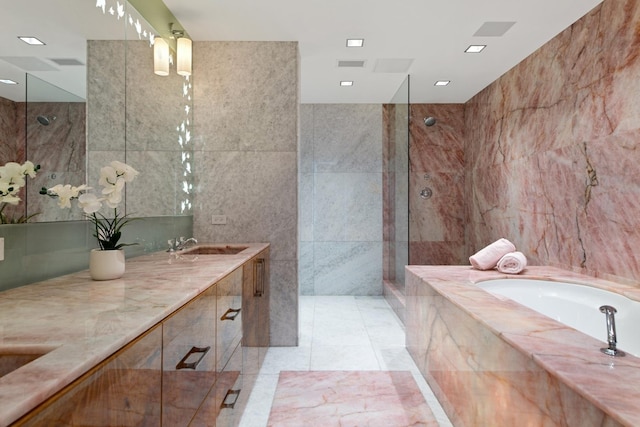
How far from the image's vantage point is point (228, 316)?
1679mm

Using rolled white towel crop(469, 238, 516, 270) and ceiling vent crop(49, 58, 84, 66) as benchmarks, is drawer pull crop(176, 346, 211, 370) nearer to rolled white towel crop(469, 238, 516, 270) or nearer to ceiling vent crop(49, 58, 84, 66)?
ceiling vent crop(49, 58, 84, 66)

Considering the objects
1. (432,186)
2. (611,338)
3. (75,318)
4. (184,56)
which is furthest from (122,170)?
(432,186)

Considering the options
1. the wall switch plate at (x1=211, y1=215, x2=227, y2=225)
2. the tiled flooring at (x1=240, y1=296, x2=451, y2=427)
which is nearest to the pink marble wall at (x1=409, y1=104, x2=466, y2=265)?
the tiled flooring at (x1=240, y1=296, x2=451, y2=427)

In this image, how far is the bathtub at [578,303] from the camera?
80.9 inches

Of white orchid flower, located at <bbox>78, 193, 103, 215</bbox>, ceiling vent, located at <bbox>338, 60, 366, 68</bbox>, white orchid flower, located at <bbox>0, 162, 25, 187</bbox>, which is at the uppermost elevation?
ceiling vent, located at <bbox>338, 60, 366, 68</bbox>

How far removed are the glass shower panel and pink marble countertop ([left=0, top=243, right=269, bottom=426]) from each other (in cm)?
288

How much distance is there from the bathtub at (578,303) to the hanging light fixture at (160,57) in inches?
105

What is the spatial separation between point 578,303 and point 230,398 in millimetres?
2277

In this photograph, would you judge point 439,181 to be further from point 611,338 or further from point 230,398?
point 230,398

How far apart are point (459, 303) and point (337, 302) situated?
9.48 ft

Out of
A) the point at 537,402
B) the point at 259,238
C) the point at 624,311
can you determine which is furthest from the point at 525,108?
the point at 537,402

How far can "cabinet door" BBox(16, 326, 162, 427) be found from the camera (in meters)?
0.61

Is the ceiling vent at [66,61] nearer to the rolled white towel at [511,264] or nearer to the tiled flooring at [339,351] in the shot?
the tiled flooring at [339,351]

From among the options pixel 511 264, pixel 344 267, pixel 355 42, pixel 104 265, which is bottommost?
pixel 344 267
